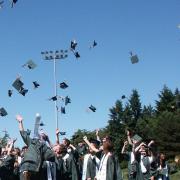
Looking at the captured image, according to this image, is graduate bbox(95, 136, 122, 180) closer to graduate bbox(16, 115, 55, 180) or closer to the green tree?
graduate bbox(16, 115, 55, 180)

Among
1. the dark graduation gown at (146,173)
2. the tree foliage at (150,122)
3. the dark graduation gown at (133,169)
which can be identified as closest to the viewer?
the dark graduation gown at (133,169)

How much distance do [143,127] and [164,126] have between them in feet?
37.1

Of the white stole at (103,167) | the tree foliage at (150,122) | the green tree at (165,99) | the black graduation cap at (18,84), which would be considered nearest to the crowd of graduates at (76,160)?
the white stole at (103,167)

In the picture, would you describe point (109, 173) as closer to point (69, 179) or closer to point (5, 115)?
point (69, 179)

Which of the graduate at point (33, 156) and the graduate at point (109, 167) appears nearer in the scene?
the graduate at point (33, 156)

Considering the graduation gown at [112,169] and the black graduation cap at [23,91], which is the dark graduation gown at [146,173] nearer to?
the graduation gown at [112,169]

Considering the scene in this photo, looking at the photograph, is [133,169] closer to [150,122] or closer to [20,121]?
[20,121]

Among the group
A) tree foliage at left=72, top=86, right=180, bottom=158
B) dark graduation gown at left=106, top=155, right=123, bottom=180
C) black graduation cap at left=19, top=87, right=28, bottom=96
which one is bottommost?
dark graduation gown at left=106, top=155, right=123, bottom=180

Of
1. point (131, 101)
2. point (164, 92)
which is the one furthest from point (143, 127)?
point (131, 101)

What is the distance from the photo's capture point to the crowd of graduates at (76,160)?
11.1 meters

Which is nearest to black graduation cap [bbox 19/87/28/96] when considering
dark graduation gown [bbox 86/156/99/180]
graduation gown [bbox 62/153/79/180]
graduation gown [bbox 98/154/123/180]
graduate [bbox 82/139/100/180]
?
graduation gown [bbox 62/153/79/180]

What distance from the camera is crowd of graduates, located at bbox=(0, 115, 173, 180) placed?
1112 cm

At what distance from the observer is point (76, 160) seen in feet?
50.3

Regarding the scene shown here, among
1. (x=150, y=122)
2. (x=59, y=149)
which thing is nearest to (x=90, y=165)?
(x=59, y=149)
